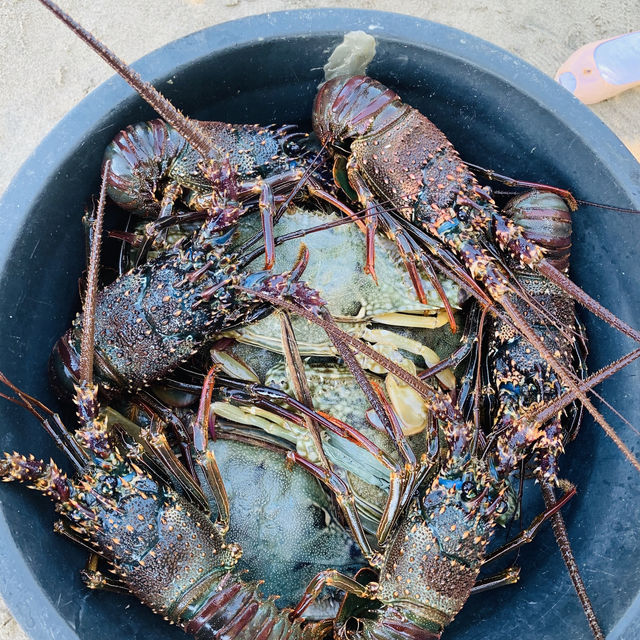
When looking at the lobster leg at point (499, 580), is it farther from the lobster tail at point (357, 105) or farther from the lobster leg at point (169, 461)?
the lobster tail at point (357, 105)

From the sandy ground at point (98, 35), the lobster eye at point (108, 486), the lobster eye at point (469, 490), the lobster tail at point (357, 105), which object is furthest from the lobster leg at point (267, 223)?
the sandy ground at point (98, 35)

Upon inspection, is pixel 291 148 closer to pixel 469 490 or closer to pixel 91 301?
pixel 91 301

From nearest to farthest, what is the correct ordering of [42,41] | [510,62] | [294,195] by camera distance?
[510,62] < [294,195] < [42,41]

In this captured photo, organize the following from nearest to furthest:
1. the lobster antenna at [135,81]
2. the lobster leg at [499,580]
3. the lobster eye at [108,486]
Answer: the lobster antenna at [135,81]
the lobster eye at [108,486]
the lobster leg at [499,580]

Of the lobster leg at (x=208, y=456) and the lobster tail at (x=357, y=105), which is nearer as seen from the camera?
the lobster leg at (x=208, y=456)

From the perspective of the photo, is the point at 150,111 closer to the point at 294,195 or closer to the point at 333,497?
the point at 294,195

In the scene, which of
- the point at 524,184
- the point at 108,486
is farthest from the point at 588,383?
the point at 108,486

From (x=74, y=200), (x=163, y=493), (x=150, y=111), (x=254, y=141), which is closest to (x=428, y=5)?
(x=254, y=141)

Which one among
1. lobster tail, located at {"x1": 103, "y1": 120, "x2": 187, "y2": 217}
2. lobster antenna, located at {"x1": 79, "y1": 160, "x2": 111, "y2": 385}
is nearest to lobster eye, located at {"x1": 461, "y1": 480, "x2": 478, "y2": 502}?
lobster antenna, located at {"x1": 79, "y1": 160, "x2": 111, "y2": 385}
